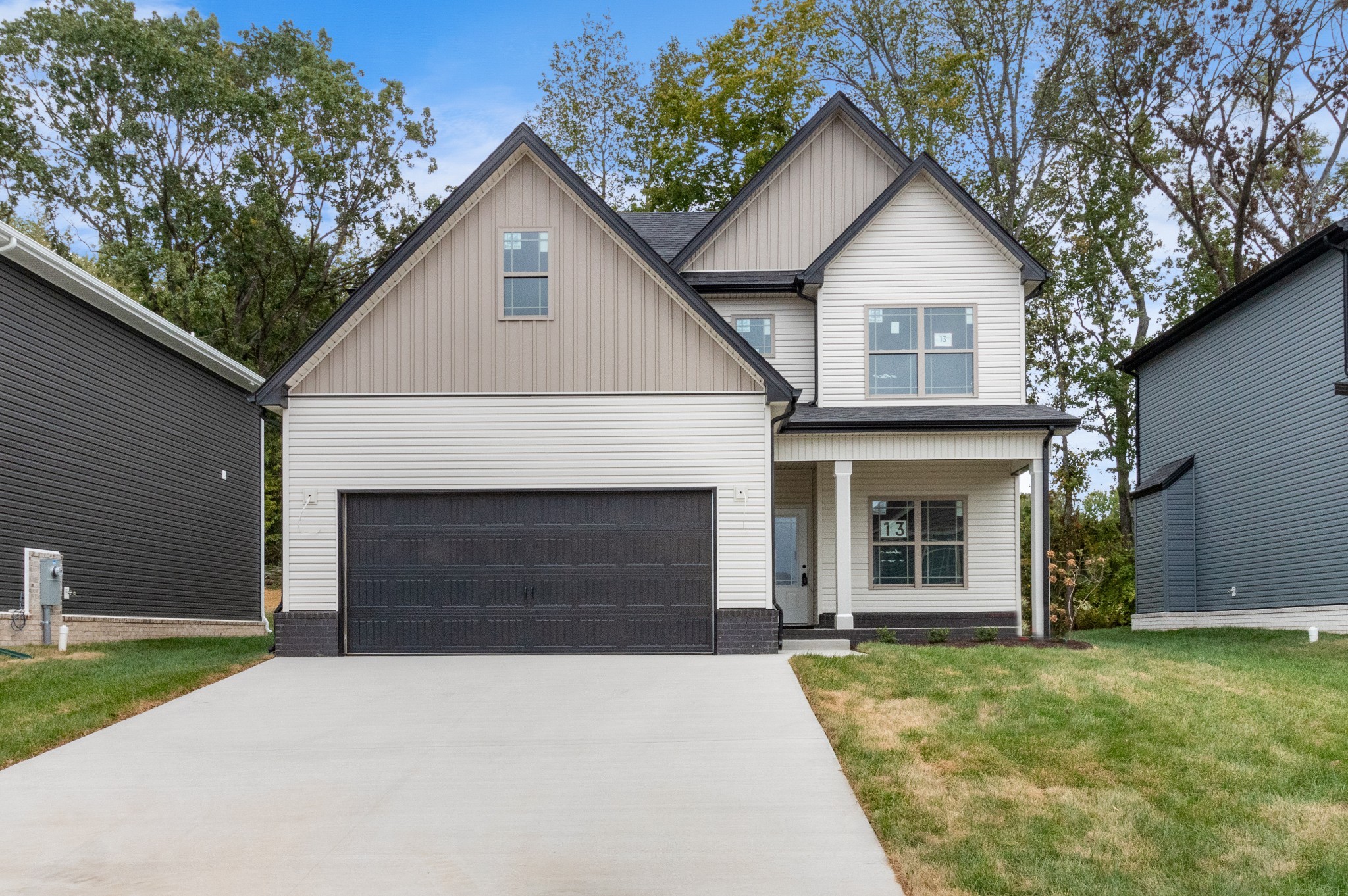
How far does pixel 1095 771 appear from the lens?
8.84 meters

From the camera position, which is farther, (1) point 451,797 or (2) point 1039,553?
(2) point 1039,553

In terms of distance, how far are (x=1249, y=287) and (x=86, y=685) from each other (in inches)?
725

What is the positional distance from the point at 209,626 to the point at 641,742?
52.4ft

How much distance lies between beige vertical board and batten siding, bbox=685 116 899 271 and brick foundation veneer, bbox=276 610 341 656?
813cm

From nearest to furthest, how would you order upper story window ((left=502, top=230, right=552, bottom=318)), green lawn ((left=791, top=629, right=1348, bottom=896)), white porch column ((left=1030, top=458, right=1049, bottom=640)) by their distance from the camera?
green lawn ((left=791, top=629, right=1348, bottom=896)) → upper story window ((left=502, top=230, right=552, bottom=318)) → white porch column ((left=1030, top=458, right=1049, bottom=640))

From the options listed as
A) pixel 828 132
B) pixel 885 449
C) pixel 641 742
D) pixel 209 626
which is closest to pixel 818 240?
pixel 828 132

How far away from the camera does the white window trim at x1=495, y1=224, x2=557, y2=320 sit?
16.0 meters

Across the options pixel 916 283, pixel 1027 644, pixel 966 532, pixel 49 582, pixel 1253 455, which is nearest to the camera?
pixel 1027 644

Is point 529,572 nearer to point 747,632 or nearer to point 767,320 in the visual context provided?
point 747,632

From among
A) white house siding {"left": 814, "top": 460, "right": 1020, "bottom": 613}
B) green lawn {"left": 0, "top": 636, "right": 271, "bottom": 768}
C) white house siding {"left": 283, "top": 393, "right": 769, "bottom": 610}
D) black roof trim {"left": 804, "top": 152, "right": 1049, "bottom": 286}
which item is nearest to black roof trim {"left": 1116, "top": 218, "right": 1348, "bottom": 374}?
black roof trim {"left": 804, "top": 152, "right": 1049, "bottom": 286}

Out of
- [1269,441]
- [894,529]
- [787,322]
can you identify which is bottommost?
[894,529]

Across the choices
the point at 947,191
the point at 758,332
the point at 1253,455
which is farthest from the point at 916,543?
the point at 1253,455

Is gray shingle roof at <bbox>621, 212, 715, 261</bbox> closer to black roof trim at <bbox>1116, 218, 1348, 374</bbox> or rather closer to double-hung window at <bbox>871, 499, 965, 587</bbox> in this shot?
double-hung window at <bbox>871, 499, 965, 587</bbox>

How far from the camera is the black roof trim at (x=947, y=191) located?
18.9 meters
